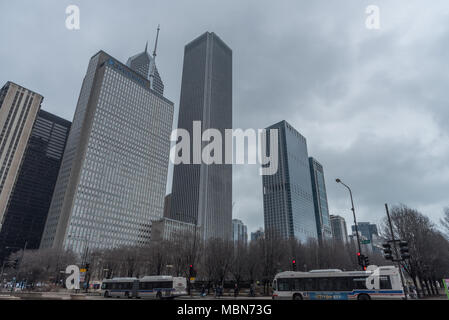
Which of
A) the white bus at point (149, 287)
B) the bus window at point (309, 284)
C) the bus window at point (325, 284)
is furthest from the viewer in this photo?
the white bus at point (149, 287)

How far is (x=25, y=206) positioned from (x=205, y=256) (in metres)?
183

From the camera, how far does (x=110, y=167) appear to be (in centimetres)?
16175

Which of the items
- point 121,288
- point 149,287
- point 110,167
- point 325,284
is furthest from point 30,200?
point 325,284

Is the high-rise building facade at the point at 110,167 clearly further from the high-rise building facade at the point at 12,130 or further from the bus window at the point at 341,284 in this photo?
the bus window at the point at 341,284

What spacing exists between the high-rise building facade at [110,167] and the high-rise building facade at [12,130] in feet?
98.9

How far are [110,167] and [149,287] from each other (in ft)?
455

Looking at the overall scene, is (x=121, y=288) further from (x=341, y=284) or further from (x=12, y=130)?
(x=12, y=130)

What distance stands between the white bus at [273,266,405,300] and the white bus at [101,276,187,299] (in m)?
13.4

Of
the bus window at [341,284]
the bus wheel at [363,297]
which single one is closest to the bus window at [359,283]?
the bus window at [341,284]

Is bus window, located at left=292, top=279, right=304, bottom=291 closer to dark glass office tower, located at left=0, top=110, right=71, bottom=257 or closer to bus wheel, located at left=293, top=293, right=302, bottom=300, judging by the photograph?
bus wheel, located at left=293, top=293, right=302, bottom=300

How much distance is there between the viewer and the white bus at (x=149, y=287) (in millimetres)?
35394

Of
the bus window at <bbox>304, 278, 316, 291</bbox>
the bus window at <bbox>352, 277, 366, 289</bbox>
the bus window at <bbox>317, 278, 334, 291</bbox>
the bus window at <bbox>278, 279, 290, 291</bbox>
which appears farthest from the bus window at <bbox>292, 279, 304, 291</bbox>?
the bus window at <bbox>352, 277, 366, 289</bbox>

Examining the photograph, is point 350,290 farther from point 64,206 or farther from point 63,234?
point 64,206
